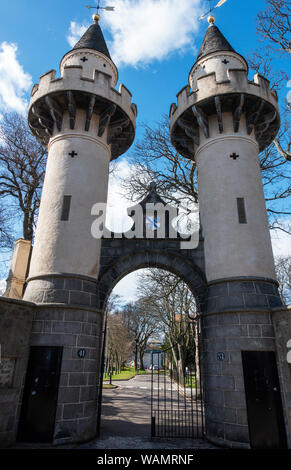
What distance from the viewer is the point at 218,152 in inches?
433

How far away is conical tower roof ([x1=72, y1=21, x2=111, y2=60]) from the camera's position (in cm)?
1312

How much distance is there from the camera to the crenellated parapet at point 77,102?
434 inches

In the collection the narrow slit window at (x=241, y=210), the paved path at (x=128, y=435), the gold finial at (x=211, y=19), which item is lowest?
the paved path at (x=128, y=435)

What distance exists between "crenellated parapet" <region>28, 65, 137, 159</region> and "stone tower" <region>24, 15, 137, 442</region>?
4 centimetres

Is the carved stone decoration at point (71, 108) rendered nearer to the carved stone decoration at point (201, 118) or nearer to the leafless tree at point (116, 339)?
the carved stone decoration at point (201, 118)

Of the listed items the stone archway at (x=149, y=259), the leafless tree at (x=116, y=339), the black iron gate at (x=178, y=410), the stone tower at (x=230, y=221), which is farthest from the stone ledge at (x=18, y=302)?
the leafless tree at (x=116, y=339)

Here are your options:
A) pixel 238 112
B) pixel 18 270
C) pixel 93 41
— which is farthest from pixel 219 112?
pixel 18 270

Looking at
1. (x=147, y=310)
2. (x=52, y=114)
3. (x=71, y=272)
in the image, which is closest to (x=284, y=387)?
(x=71, y=272)

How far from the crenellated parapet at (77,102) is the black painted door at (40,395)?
25.8ft

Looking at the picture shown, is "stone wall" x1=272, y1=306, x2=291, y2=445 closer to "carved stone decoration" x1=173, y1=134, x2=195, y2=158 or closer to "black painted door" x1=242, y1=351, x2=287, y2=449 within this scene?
"black painted door" x1=242, y1=351, x2=287, y2=449

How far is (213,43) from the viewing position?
1329cm

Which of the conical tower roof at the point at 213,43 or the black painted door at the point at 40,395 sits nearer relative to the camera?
the black painted door at the point at 40,395

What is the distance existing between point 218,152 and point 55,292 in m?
7.37
